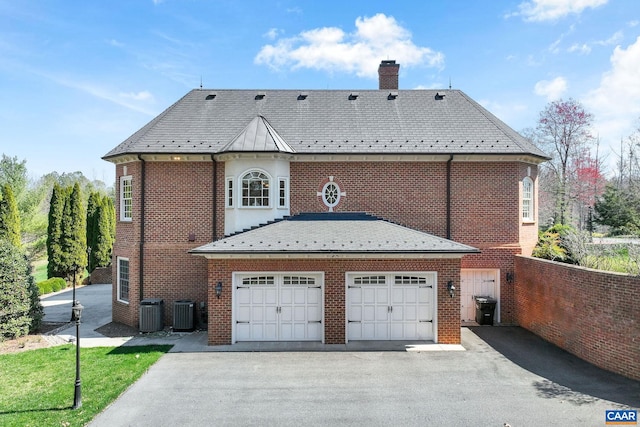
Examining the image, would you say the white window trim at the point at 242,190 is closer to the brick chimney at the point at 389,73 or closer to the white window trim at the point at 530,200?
the brick chimney at the point at 389,73

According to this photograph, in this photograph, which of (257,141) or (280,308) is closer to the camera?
(280,308)

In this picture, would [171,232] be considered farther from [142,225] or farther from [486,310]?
[486,310]

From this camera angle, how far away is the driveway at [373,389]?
738cm

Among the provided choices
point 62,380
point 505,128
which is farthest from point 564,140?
point 62,380

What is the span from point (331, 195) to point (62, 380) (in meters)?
10.2

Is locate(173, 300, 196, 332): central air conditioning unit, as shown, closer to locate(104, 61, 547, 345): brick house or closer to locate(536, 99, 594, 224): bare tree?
locate(104, 61, 547, 345): brick house

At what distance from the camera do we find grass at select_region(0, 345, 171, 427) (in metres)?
7.42

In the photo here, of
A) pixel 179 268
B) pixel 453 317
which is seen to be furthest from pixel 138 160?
pixel 453 317

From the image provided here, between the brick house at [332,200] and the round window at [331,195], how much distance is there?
44 millimetres

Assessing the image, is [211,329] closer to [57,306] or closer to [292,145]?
[292,145]

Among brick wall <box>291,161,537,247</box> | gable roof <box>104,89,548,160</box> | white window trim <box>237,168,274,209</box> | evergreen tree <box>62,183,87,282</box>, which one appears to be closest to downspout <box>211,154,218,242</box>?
gable roof <box>104,89,548,160</box>

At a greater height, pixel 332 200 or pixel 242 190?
pixel 242 190

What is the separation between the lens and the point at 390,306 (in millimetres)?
11953

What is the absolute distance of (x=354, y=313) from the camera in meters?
12.0
